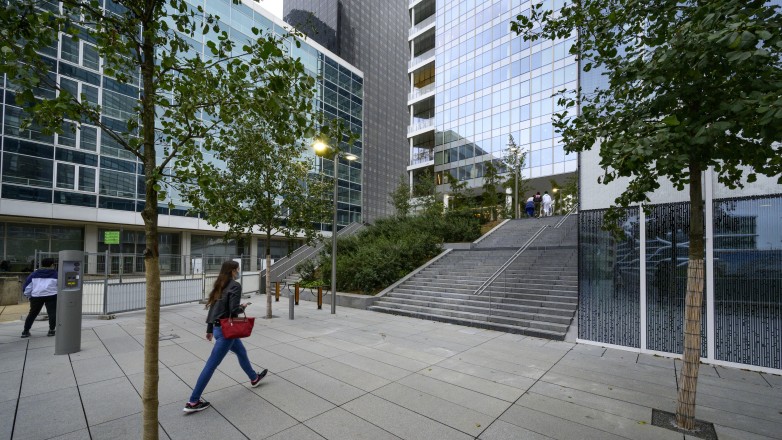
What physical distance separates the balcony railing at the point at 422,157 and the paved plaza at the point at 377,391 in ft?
123

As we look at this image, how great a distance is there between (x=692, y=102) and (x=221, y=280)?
5975mm

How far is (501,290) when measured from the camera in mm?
11594

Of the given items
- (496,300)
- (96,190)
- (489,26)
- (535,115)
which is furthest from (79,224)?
(489,26)

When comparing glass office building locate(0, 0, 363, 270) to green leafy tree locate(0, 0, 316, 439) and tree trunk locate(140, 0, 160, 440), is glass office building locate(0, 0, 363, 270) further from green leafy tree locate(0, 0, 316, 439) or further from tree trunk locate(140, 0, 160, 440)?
tree trunk locate(140, 0, 160, 440)

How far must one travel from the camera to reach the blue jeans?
14.5ft

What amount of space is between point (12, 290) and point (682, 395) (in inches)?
828

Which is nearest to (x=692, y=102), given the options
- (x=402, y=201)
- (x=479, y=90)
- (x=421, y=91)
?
(x=402, y=201)

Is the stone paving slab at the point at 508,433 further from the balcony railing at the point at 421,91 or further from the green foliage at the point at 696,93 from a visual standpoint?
the balcony railing at the point at 421,91

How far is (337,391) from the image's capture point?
518cm

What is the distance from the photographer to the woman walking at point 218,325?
14.5 ft

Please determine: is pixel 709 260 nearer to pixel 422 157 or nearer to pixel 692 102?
pixel 692 102

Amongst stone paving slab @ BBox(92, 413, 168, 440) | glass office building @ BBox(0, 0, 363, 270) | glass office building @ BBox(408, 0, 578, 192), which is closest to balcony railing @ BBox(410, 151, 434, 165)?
glass office building @ BBox(408, 0, 578, 192)

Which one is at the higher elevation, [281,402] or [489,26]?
[489,26]

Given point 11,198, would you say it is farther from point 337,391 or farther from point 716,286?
point 716,286
